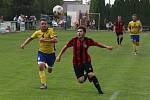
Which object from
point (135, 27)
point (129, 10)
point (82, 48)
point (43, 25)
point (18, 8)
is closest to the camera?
point (82, 48)

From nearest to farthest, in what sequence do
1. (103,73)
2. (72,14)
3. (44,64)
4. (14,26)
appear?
(44,64) → (103,73) → (14,26) → (72,14)

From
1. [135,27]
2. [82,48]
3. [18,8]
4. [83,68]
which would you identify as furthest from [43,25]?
[18,8]

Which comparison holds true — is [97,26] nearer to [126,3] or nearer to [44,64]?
[126,3]

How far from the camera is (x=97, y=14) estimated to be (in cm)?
Answer: 7625

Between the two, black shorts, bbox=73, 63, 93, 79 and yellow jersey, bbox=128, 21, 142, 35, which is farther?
yellow jersey, bbox=128, 21, 142, 35

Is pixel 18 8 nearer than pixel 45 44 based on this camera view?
No

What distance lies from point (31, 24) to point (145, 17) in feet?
53.5

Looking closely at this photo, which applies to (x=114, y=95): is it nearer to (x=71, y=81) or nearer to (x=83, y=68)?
(x=83, y=68)

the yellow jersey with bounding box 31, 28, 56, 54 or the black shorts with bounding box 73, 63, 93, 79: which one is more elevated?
the yellow jersey with bounding box 31, 28, 56, 54

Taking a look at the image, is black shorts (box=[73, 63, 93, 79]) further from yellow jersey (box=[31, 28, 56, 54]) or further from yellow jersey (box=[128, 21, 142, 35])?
yellow jersey (box=[128, 21, 142, 35])

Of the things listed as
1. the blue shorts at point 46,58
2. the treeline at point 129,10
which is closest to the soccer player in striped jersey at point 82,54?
the blue shorts at point 46,58

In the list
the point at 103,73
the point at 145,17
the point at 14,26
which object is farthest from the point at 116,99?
the point at 145,17

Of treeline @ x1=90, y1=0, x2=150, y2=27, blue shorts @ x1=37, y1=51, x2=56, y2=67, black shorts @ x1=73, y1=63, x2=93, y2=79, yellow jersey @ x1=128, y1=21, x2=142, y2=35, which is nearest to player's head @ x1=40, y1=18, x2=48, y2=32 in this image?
blue shorts @ x1=37, y1=51, x2=56, y2=67

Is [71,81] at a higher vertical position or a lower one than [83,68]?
lower
